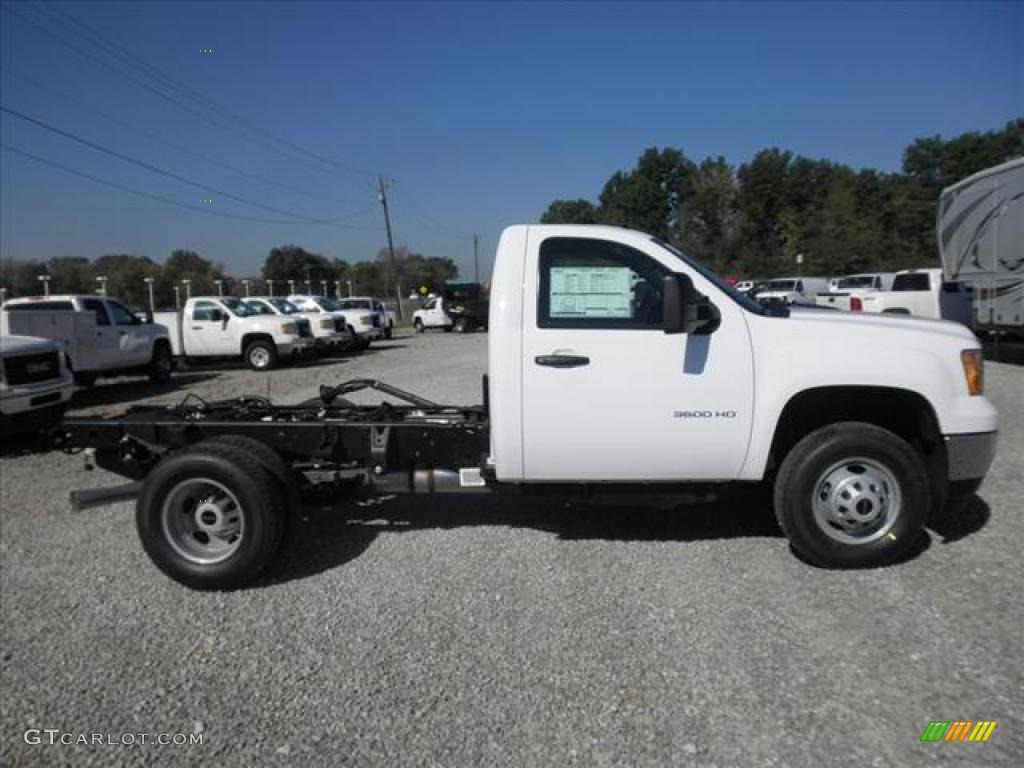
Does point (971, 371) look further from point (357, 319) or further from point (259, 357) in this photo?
point (357, 319)

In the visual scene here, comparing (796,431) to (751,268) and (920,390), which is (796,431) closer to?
(920,390)

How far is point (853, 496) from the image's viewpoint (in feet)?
13.1

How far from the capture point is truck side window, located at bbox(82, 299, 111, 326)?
13781mm

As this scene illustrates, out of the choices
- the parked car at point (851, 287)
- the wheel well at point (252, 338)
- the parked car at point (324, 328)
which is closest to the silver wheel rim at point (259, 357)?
the wheel well at point (252, 338)

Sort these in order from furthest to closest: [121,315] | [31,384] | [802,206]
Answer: [802,206]
[121,315]
[31,384]

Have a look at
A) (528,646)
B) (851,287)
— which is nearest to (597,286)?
(528,646)

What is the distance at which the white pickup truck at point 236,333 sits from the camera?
17609 mm

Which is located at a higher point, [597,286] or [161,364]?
[597,286]

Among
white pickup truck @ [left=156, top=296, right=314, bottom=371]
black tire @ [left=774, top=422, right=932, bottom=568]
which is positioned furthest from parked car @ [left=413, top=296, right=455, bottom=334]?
black tire @ [left=774, top=422, right=932, bottom=568]

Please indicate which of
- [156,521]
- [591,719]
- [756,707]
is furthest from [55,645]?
[756,707]

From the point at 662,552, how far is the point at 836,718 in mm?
1772

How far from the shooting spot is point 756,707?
9.37ft

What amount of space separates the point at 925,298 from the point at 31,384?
58.8 ft

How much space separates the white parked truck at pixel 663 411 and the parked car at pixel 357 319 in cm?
1857
